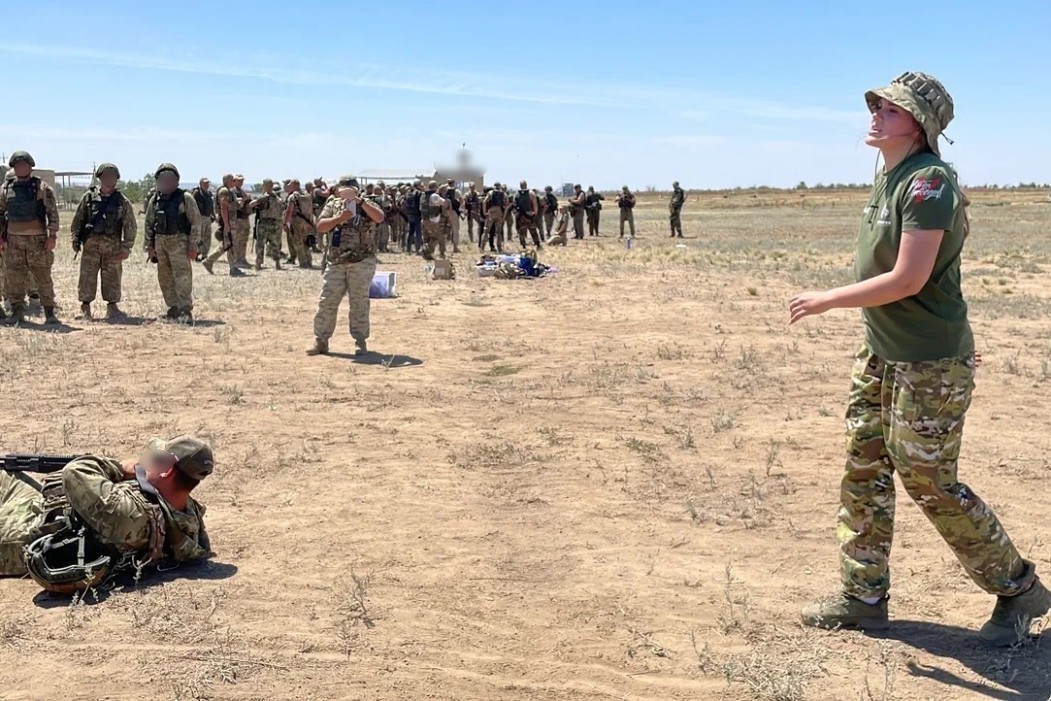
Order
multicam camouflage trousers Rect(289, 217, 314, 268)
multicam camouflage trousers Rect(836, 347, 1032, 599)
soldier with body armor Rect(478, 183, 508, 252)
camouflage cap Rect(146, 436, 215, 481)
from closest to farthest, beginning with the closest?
multicam camouflage trousers Rect(836, 347, 1032, 599), camouflage cap Rect(146, 436, 215, 481), multicam camouflage trousers Rect(289, 217, 314, 268), soldier with body armor Rect(478, 183, 508, 252)

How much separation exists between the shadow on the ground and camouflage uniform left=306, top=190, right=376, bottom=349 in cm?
702

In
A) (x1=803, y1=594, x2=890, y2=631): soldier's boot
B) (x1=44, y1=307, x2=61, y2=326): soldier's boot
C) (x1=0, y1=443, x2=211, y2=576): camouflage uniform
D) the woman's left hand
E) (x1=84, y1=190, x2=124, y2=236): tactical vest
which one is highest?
(x1=84, y1=190, x2=124, y2=236): tactical vest

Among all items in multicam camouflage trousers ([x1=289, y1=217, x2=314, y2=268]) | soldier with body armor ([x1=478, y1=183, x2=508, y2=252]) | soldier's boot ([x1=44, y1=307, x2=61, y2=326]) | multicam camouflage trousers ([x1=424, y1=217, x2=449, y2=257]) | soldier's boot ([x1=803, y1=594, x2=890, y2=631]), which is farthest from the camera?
soldier with body armor ([x1=478, y1=183, x2=508, y2=252])

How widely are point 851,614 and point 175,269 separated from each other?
34.2ft

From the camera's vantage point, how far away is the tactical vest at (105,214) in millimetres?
12367

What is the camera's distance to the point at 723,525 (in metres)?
5.59

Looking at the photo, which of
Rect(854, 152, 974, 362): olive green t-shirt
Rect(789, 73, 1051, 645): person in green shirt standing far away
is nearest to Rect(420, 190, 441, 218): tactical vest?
Rect(789, 73, 1051, 645): person in green shirt standing far away

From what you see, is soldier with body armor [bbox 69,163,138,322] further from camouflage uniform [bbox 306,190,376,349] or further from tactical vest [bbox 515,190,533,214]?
tactical vest [bbox 515,190,533,214]

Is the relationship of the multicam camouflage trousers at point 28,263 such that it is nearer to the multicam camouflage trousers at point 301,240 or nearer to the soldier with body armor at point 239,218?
the soldier with body armor at point 239,218

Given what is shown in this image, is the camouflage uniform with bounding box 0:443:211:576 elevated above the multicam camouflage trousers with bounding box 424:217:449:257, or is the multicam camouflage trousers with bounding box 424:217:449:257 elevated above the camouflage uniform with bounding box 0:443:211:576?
the multicam camouflage trousers with bounding box 424:217:449:257

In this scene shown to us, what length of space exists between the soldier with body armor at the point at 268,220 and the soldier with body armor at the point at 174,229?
22.8 feet

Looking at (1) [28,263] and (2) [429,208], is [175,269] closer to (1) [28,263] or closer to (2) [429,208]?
(1) [28,263]

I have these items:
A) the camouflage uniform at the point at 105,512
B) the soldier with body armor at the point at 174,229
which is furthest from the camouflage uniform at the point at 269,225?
the camouflage uniform at the point at 105,512

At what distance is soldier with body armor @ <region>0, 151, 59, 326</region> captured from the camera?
11906 millimetres
